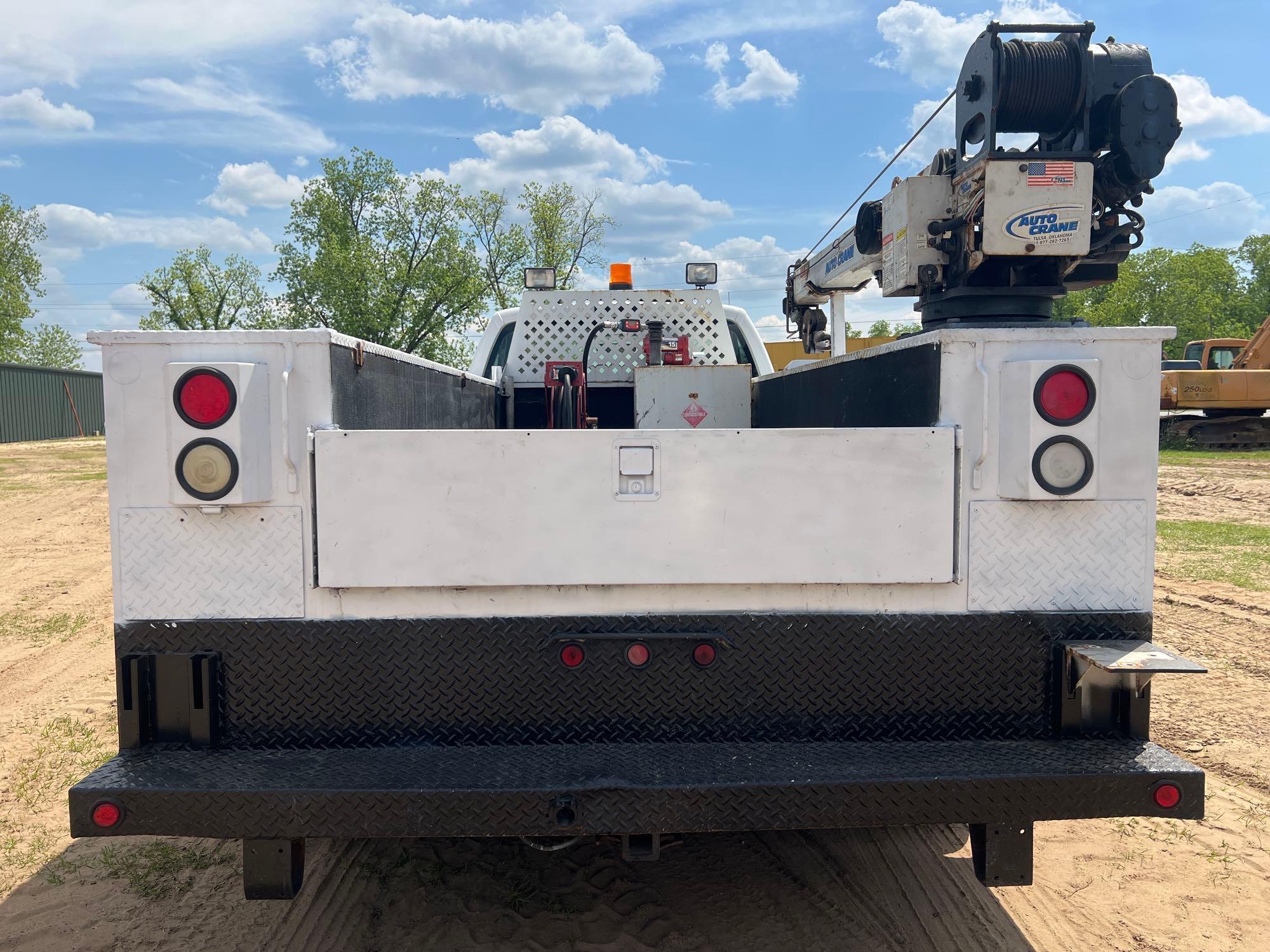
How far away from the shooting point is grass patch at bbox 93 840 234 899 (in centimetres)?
308

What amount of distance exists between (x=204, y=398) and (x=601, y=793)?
4.51ft

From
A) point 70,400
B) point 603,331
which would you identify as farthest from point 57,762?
point 70,400

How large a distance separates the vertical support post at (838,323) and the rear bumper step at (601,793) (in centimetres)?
394

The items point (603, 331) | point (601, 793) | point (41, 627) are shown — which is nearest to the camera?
point (601, 793)

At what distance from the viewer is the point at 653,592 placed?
231 cm

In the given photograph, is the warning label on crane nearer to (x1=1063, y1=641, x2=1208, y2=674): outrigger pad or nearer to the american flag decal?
the american flag decal

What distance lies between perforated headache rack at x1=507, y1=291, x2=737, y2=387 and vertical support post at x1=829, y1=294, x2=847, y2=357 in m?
0.69

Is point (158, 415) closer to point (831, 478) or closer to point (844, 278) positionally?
point (831, 478)

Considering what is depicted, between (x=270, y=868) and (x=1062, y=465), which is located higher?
(x=1062, y=465)

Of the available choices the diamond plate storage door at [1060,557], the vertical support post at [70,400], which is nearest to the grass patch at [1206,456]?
the diamond plate storage door at [1060,557]

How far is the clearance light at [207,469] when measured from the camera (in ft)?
7.23

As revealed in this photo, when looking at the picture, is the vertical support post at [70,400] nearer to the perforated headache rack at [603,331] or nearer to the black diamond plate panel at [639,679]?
the perforated headache rack at [603,331]

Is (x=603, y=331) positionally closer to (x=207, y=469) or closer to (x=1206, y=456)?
(x=207, y=469)

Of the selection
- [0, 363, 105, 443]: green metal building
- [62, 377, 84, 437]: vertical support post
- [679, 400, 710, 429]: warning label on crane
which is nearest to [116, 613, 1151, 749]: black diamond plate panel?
[679, 400, 710, 429]: warning label on crane
